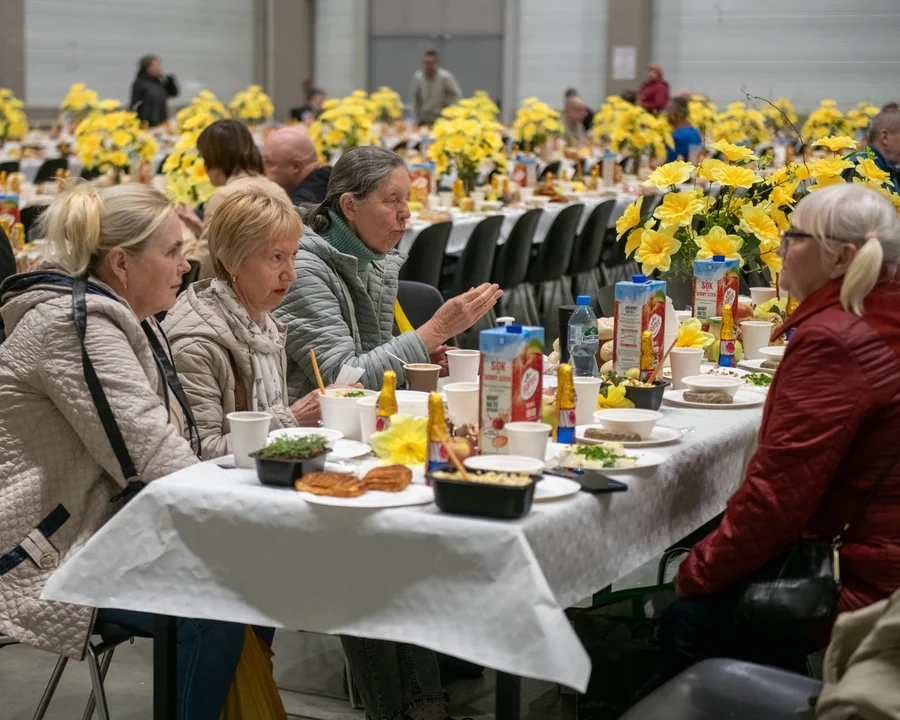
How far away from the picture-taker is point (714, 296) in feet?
11.2

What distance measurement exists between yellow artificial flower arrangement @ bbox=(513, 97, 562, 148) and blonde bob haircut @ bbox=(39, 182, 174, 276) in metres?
7.47

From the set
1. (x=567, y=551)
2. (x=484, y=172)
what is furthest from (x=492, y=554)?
(x=484, y=172)

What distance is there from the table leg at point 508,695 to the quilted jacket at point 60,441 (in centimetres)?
73

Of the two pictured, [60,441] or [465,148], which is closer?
[60,441]

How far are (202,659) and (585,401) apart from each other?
0.87 meters

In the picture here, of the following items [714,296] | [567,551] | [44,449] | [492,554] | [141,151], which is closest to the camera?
[492,554]

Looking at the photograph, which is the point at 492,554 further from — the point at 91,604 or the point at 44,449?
the point at 44,449

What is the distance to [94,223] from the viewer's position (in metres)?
2.54

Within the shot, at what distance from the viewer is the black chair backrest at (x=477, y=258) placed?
6.64m

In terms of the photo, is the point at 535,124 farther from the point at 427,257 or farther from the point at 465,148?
the point at 427,257

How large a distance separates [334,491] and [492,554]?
0.95 ft

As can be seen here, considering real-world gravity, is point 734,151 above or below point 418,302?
above

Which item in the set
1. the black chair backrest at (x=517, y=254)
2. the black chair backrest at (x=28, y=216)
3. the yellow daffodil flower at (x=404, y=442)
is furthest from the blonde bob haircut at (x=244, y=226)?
the black chair backrest at (x=517, y=254)

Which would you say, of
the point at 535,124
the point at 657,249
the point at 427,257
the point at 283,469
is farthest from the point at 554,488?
the point at 535,124
